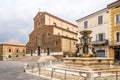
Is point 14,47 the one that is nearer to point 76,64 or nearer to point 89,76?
point 76,64

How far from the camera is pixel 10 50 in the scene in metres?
72.6

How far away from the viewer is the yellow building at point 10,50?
231 ft

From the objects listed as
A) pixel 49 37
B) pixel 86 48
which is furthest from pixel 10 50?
pixel 86 48

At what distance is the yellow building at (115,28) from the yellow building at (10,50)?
4633 cm

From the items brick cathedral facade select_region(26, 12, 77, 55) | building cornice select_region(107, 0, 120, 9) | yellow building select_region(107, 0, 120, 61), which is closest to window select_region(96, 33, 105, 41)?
yellow building select_region(107, 0, 120, 61)

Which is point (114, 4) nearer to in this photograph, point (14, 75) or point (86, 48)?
point (86, 48)

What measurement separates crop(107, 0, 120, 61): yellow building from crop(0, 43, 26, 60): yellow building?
4633 cm

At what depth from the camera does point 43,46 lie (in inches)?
2050

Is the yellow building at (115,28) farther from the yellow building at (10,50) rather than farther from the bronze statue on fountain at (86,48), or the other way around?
the yellow building at (10,50)

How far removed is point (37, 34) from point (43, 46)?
484 cm

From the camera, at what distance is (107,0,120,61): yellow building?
104 feet

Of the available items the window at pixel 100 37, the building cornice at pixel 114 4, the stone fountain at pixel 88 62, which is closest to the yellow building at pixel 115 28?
the building cornice at pixel 114 4

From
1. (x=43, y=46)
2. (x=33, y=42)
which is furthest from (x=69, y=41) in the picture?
(x=33, y=42)

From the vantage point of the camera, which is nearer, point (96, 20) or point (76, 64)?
point (76, 64)
